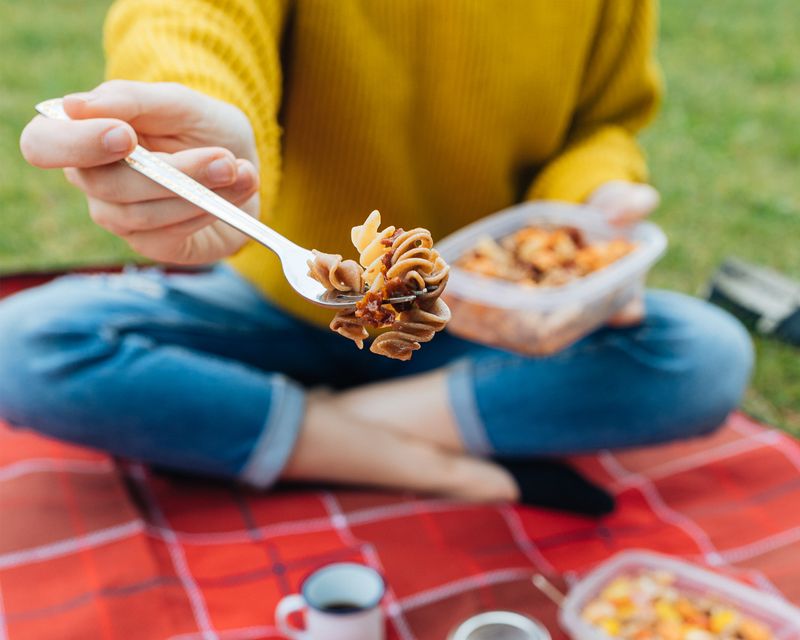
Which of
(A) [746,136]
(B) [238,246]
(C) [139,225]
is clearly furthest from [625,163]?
(A) [746,136]

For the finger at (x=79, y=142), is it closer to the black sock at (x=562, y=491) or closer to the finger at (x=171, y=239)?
the finger at (x=171, y=239)

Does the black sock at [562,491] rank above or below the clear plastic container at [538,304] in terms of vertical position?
below

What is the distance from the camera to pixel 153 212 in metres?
0.77

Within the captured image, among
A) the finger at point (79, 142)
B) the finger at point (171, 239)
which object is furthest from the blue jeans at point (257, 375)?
the finger at point (79, 142)

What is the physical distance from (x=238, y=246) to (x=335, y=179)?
0.36 meters

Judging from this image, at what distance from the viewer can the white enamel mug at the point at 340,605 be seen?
102 cm

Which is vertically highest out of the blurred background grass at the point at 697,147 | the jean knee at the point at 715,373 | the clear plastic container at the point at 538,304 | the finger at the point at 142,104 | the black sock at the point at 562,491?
the finger at the point at 142,104

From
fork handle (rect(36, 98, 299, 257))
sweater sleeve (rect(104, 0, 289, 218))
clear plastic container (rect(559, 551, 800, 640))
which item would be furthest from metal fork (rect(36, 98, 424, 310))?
clear plastic container (rect(559, 551, 800, 640))

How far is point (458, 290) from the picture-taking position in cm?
119

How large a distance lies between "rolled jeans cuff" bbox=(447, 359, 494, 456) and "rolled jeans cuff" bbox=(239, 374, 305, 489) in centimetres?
23

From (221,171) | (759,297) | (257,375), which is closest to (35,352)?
(257,375)

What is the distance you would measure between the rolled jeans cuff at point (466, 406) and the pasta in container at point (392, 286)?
0.71 metres

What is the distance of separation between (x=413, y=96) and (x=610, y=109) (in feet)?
1.30

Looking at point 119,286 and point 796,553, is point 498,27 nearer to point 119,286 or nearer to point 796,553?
point 119,286
